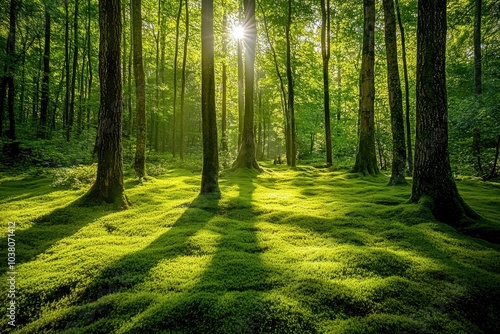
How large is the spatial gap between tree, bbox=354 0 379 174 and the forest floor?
539cm

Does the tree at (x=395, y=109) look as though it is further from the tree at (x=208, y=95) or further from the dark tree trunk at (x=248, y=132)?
the tree at (x=208, y=95)

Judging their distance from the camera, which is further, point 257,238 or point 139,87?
point 139,87

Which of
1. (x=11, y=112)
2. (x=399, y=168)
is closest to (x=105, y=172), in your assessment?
(x=399, y=168)

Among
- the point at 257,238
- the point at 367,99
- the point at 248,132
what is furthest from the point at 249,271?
the point at 367,99

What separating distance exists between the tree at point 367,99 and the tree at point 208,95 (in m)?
6.92

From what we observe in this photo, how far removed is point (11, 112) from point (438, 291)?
18.3 metres

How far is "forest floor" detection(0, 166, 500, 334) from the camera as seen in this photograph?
2.41m

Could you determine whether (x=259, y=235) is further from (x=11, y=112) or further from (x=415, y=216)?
(x=11, y=112)

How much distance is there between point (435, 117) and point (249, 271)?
14.6ft

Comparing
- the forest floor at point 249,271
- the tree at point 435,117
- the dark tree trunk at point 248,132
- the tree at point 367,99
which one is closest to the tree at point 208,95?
the forest floor at point 249,271

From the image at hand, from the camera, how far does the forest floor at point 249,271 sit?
7.92 ft

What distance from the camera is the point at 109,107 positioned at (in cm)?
585

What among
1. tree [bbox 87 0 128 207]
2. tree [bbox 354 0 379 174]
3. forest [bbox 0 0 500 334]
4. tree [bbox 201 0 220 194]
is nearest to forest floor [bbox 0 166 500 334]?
forest [bbox 0 0 500 334]

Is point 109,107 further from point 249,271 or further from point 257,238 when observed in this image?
point 249,271
